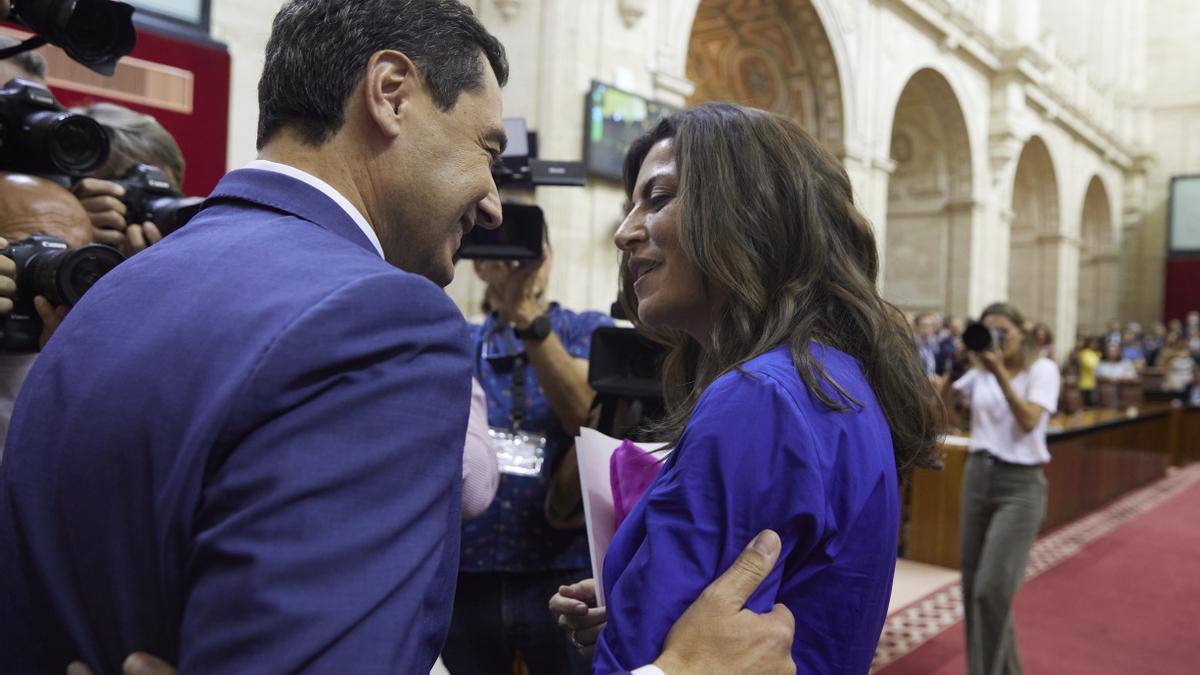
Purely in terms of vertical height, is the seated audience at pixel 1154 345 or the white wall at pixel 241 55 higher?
the white wall at pixel 241 55

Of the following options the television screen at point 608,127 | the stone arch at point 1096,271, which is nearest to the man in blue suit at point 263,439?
the television screen at point 608,127

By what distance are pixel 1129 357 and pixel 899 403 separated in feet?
54.2

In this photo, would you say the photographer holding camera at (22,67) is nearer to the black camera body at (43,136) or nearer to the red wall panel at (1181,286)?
the black camera body at (43,136)

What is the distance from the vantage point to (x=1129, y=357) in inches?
601

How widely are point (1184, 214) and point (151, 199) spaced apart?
82.8 ft

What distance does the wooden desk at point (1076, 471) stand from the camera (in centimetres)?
589

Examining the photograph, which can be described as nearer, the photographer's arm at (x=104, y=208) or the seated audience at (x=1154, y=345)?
the photographer's arm at (x=104, y=208)

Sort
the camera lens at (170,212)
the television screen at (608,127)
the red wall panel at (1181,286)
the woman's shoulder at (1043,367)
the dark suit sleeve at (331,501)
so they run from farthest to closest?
the red wall panel at (1181,286), the television screen at (608,127), the woman's shoulder at (1043,367), the camera lens at (170,212), the dark suit sleeve at (331,501)

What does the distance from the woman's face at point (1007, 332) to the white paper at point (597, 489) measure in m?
3.13

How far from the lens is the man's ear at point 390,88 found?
0.92 meters

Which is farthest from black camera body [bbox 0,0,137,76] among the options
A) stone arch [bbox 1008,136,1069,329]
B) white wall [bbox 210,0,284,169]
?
stone arch [bbox 1008,136,1069,329]

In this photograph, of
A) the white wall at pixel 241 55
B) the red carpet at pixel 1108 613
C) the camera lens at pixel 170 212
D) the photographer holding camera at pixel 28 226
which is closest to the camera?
the photographer holding camera at pixel 28 226

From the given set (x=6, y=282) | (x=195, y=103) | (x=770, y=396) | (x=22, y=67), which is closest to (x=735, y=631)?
(x=770, y=396)

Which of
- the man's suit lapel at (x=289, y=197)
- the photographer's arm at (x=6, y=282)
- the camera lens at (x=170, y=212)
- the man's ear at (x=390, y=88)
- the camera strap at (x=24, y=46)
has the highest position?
the camera strap at (x=24, y=46)
